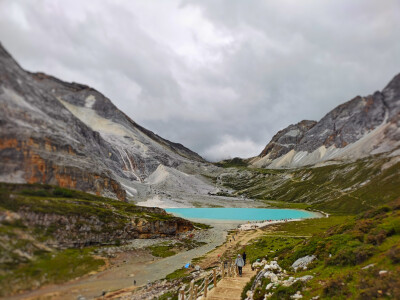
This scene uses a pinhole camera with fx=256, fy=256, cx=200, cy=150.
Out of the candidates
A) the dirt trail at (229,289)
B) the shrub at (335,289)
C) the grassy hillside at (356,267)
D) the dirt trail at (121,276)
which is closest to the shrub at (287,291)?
the grassy hillside at (356,267)

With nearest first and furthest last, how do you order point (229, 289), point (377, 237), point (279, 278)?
point (377, 237) < point (279, 278) < point (229, 289)

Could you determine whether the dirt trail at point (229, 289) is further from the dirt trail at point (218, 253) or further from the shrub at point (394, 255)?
the dirt trail at point (218, 253)

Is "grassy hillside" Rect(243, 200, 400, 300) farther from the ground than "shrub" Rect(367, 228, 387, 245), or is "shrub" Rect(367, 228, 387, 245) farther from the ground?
"shrub" Rect(367, 228, 387, 245)

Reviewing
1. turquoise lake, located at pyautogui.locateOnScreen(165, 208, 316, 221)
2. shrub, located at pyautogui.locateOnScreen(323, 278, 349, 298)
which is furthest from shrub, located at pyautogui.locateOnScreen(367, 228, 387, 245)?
turquoise lake, located at pyautogui.locateOnScreen(165, 208, 316, 221)

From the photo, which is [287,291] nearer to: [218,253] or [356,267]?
[356,267]

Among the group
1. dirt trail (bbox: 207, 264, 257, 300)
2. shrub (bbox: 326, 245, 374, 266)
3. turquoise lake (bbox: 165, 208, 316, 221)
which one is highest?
turquoise lake (bbox: 165, 208, 316, 221)

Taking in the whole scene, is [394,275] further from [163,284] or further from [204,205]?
[204,205]

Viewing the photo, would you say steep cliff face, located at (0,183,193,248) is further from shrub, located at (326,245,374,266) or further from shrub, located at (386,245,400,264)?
shrub, located at (386,245,400,264)

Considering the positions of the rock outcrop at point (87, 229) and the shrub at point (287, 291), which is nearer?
the shrub at point (287, 291)

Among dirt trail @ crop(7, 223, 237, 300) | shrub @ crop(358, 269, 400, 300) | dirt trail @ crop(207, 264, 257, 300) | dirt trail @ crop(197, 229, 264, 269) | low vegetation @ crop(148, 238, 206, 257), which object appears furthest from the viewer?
low vegetation @ crop(148, 238, 206, 257)

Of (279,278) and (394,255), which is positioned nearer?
(394,255)

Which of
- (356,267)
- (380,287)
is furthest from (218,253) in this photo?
(380,287)

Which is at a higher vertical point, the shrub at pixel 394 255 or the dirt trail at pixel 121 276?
the shrub at pixel 394 255

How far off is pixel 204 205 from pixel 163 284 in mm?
142350
